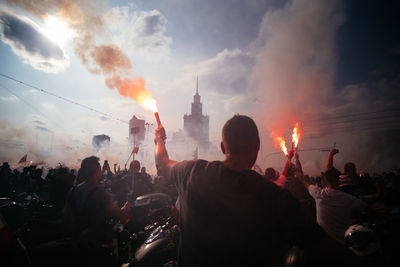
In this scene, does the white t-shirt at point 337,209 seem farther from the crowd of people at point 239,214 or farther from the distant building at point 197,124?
the distant building at point 197,124

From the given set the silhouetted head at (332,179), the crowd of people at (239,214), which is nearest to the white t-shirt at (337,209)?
the silhouetted head at (332,179)

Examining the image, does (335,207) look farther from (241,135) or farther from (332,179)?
(241,135)

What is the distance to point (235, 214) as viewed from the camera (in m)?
1.61

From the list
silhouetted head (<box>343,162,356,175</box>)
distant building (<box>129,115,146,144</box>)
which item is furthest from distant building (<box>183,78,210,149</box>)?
silhouetted head (<box>343,162,356,175</box>)

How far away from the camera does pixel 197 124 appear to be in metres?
150

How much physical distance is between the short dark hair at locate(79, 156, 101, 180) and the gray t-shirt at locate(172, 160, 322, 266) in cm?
301

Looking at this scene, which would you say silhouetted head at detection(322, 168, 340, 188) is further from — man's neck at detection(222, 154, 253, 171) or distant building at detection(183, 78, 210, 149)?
distant building at detection(183, 78, 210, 149)

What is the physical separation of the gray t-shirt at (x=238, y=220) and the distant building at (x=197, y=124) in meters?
134

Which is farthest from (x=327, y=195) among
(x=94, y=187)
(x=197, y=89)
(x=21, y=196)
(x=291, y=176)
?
(x=197, y=89)

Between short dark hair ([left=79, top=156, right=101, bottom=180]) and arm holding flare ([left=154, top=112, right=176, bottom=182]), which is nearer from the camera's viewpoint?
arm holding flare ([left=154, top=112, right=176, bottom=182])

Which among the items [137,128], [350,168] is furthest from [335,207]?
[137,128]

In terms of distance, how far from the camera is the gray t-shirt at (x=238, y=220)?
1.48 meters

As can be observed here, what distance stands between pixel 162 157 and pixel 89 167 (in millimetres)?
2416

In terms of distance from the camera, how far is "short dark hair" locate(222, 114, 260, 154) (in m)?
1.87
